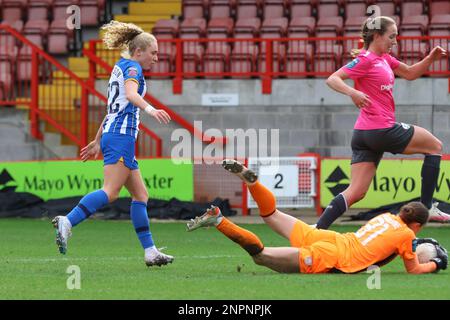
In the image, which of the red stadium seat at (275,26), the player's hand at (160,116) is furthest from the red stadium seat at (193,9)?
the player's hand at (160,116)

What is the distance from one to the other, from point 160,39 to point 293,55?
2.29 metres

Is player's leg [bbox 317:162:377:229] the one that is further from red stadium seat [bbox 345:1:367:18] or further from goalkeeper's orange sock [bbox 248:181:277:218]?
red stadium seat [bbox 345:1:367:18]

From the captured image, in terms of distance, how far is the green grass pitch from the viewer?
7996 millimetres

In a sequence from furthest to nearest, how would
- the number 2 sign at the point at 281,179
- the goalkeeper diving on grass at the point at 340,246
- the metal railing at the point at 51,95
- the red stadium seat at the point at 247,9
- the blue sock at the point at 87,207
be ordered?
1. the red stadium seat at the point at 247,9
2. the metal railing at the point at 51,95
3. the number 2 sign at the point at 281,179
4. the blue sock at the point at 87,207
5. the goalkeeper diving on grass at the point at 340,246

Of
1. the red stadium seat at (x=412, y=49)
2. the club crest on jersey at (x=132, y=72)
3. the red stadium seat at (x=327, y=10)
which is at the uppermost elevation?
the red stadium seat at (x=327, y=10)

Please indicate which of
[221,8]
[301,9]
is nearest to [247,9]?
[221,8]

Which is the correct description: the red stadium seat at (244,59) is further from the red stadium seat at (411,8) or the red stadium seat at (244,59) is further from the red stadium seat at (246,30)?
the red stadium seat at (411,8)

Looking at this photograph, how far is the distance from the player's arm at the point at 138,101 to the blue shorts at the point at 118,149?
39 centimetres

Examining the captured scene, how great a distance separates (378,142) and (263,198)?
1.72 metres

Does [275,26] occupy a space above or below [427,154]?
above

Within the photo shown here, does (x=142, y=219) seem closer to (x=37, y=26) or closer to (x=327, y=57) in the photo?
(x=327, y=57)

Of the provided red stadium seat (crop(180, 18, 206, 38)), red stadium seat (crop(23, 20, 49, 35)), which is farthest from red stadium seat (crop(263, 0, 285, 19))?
red stadium seat (crop(23, 20, 49, 35))

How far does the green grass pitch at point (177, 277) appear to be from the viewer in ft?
26.2

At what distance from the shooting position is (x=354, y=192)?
1062 centimetres
